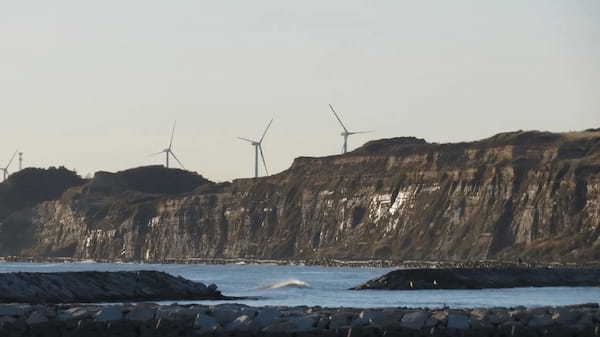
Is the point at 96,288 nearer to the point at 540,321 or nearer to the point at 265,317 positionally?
the point at 265,317

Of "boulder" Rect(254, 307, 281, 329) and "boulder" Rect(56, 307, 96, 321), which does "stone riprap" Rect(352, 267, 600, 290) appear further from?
"boulder" Rect(254, 307, 281, 329)

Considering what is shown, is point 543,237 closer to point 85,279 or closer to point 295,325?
point 85,279

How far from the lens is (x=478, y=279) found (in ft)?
367

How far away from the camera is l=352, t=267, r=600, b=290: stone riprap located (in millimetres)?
108000

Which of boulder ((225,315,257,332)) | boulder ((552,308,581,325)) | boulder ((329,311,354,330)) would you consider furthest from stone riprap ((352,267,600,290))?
boulder ((225,315,257,332))

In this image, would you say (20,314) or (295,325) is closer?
(295,325)

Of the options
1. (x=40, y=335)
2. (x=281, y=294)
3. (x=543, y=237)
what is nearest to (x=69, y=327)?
(x=40, y=335)

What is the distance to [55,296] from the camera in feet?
244

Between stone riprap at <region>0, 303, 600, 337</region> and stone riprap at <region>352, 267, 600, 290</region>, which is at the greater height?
stone riprap at <region>352, 267, 600, 290</region>

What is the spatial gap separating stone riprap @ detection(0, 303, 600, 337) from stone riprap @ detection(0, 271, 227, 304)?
25.8m

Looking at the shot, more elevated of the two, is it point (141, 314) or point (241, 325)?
point (141, 314)

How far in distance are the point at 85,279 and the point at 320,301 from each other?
12.0 m

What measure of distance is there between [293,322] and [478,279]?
234 feet

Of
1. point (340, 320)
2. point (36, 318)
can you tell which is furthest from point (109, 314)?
Result: point (340, 320)
